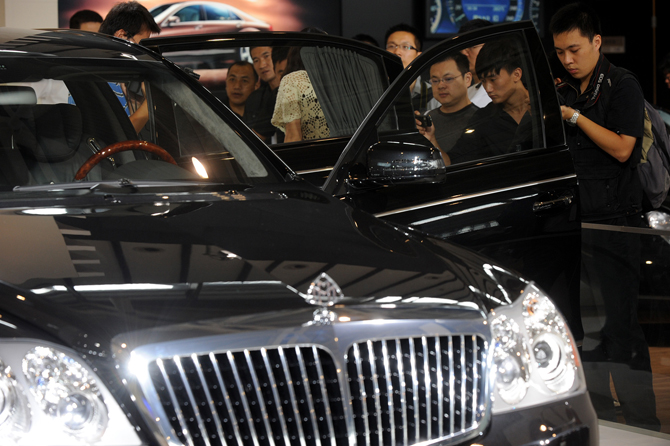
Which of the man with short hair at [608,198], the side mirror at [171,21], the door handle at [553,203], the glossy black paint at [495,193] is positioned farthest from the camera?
the side mirror at [171,21]

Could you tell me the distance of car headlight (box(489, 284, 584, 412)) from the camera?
1.41 m

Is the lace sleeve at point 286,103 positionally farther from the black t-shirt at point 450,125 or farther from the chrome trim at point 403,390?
the chrome trim at point 403,390

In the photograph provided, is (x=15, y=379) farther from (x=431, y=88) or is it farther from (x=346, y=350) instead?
(x=431, y=88)

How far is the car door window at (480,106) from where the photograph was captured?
2.62 m

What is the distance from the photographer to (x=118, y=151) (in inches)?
84.3

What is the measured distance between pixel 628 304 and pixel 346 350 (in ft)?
6.65

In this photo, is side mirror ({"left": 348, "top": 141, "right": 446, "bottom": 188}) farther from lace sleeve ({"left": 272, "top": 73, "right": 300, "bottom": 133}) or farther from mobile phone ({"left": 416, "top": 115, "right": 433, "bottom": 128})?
lace sleeve ({"left": 272, "top": 73, "right": 300, "bottom": 133})

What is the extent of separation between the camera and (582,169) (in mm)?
3266

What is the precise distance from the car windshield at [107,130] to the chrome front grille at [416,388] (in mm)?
801

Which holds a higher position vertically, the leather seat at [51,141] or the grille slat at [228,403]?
the leather seat at [51,141]

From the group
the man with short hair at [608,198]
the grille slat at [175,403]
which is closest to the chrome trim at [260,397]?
the grille slat at [175,403]

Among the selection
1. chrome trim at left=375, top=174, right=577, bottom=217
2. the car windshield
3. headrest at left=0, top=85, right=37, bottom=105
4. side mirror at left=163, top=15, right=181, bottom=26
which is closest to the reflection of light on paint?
the car windshield

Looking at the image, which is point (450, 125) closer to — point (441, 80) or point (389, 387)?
point (441, 80)

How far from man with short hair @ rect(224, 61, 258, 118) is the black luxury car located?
1357mm
